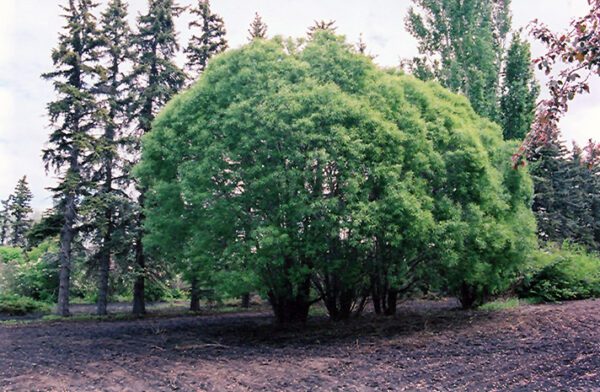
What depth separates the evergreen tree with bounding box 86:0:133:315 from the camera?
16.5 m

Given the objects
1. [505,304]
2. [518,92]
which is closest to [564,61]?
[505,304]

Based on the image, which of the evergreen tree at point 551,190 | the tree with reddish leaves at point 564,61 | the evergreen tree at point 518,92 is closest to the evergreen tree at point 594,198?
the evergreen tree at point 551,190

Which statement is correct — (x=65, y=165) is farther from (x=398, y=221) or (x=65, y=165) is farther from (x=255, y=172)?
(x=398, y=221)

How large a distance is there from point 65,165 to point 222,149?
30.7 feet

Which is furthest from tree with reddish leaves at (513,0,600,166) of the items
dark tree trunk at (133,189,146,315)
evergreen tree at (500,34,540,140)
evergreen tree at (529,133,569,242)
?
evergreen tree at (529,133,569,242)

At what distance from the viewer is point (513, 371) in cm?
674

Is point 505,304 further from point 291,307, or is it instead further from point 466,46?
point 466,46

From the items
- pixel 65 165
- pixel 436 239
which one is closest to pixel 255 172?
pixel 436 239

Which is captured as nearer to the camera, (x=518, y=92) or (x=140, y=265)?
(x=140, y=265)

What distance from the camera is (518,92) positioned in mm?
19828

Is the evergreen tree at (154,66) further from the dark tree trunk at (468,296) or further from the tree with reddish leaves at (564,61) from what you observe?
the tree with reddish leaves at (564,61)

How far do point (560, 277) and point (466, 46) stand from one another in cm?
937

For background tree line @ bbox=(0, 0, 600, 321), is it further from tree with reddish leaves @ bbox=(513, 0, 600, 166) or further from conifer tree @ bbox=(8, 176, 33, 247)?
conifer tree @ bbox=(8, 176, 33, 247)

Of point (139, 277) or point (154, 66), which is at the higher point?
point (154, 66)
